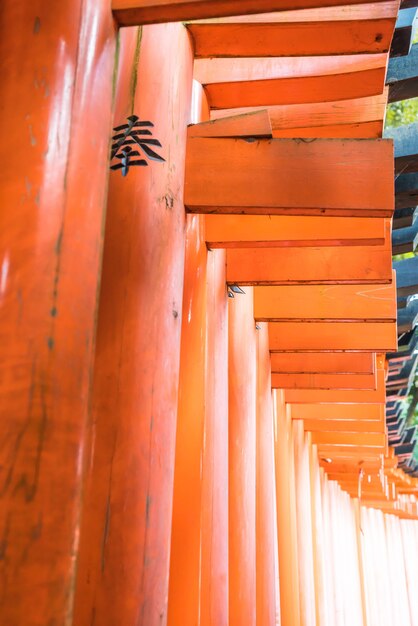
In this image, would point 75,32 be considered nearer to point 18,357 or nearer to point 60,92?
point 60,92

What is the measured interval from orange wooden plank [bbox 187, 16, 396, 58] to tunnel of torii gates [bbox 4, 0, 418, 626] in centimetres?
1

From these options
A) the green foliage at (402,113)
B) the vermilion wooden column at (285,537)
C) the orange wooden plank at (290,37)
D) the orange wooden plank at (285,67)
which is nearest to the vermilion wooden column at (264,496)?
the vermilion wooden column at (285,537)

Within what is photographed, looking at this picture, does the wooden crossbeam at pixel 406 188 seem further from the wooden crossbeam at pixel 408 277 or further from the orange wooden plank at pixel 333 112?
the orange wooden plank at pixel 333 112

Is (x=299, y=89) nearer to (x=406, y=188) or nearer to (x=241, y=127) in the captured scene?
(x=241, y=127)

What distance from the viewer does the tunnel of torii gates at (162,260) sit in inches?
91.5

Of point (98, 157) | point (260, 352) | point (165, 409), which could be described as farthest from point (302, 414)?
point (98, 157)

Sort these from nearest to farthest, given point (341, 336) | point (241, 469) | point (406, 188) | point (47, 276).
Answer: point (47, 276) → point (241, 469) → point (341, 336) → point (406, 188)

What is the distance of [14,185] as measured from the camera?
2482mm

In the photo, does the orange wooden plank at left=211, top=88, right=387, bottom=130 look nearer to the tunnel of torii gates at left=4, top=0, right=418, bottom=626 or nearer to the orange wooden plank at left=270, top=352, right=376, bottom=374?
the tunnel of torii gates at left=4, top=0, right=418, bottom=626

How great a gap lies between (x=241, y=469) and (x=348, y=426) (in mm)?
6556

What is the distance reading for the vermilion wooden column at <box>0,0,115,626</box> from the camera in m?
2.17

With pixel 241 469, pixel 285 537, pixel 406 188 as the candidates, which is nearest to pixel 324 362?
pixel 406 188

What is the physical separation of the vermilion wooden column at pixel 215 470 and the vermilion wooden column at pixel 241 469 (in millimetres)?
726

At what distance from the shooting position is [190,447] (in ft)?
13.5
